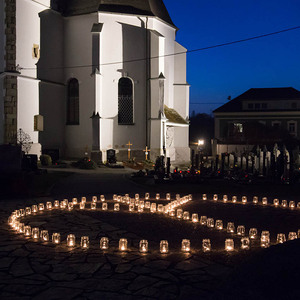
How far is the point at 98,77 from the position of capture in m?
25.4

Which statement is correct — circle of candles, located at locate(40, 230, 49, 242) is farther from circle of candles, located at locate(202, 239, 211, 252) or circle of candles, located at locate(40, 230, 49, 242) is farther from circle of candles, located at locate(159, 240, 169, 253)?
circle of candles, located at locate(202, 239, 211, 252)

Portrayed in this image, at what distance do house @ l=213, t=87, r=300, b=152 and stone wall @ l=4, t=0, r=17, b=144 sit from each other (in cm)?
2571

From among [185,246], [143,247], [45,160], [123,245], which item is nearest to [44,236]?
[123,245]

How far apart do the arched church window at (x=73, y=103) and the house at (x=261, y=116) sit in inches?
818

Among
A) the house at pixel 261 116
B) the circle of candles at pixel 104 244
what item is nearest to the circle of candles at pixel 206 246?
the circle of candles at pixel 104 244

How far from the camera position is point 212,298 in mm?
2400

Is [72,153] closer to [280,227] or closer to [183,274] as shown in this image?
[280,227]

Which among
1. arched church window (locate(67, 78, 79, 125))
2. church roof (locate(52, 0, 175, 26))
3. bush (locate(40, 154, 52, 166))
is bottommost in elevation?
bush (locate(40, 154, 52, 166))

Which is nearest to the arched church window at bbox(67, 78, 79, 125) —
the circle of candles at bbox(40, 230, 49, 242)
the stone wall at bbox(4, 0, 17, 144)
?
the stone wall at bbox(4, 0, 17, 144)

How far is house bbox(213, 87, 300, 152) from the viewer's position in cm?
4328

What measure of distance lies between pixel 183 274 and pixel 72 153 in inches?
893

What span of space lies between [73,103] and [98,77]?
286 cm

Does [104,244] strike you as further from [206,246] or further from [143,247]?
[206,246]

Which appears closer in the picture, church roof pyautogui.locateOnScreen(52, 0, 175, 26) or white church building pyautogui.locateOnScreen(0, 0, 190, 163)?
white church building pyautogui.locateOnScreen(0, 0, 190, 163)
